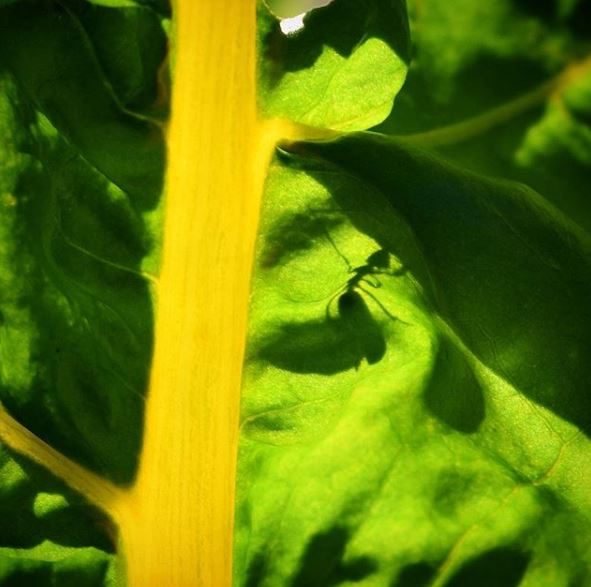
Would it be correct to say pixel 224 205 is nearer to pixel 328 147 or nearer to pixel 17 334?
pixel 328 147

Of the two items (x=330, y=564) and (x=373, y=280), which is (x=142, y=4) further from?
(x=330, y=564)

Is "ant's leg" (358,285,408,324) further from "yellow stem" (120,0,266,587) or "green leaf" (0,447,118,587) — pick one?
"green leaf" (0,447,118,587)

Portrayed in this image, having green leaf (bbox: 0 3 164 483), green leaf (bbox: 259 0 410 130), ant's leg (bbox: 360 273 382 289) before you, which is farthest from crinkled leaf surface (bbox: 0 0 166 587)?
ant's leg (bbox: 360 273 382 289)

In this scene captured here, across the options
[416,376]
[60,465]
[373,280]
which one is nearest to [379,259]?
[373,280]

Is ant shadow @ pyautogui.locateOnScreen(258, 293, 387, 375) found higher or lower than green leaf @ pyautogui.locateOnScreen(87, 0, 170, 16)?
lower

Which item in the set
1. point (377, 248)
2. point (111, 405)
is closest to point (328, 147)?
point (377, 248)

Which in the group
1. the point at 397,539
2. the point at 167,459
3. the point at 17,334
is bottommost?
the point at 397,539
